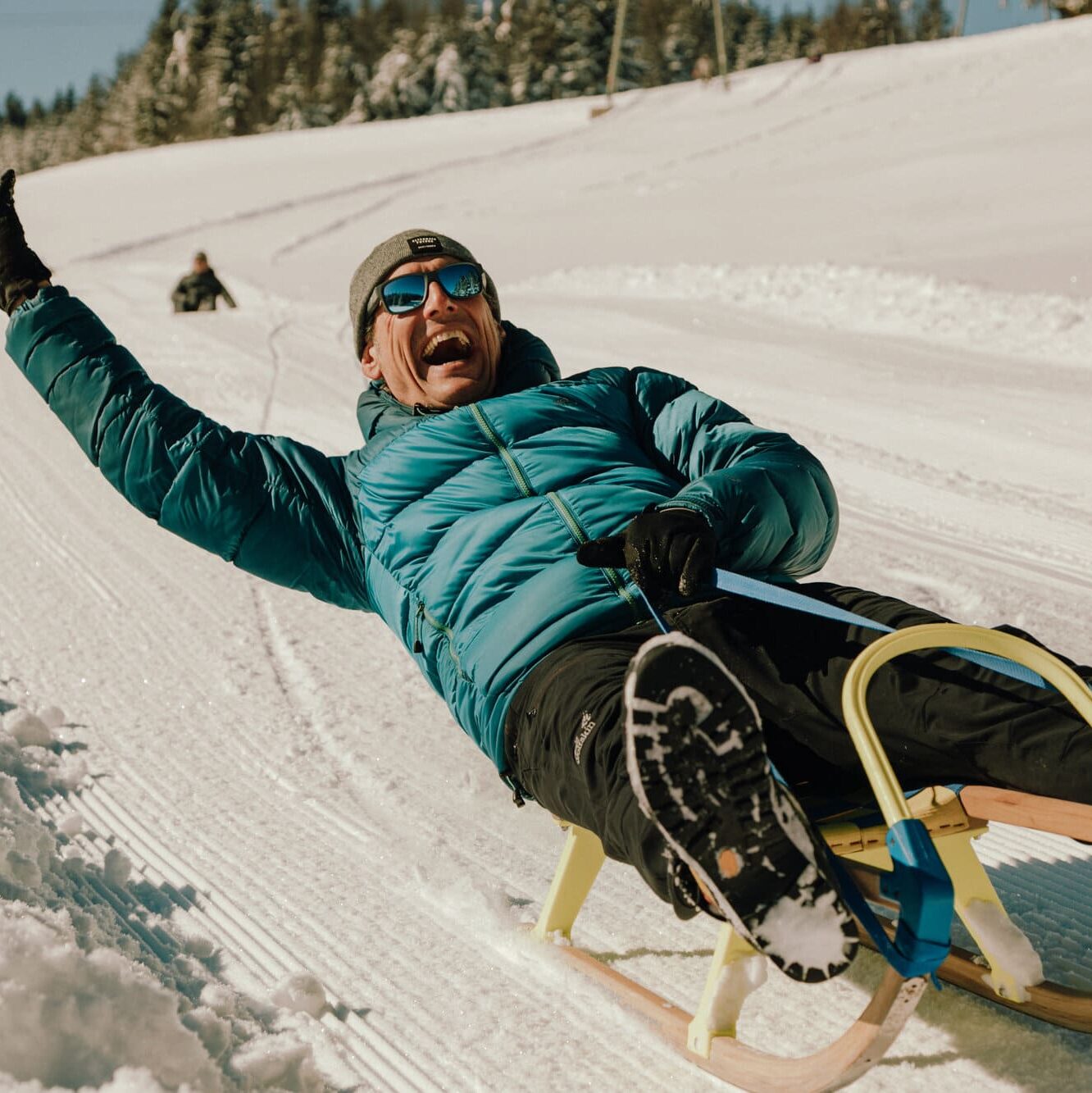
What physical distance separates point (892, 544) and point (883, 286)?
16.6ft

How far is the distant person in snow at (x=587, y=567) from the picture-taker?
1.48 metres

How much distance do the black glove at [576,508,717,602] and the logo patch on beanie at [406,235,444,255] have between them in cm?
104

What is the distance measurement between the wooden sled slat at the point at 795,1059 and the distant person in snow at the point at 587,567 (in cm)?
14

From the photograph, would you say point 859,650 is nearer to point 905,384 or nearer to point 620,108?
point 905,384

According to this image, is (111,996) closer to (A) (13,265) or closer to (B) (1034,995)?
(B) (1034,995)

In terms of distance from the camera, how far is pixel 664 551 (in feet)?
6.30

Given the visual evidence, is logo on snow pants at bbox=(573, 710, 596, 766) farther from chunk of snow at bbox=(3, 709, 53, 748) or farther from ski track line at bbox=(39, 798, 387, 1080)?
chunk of snow at bbox=(3, 709, 53, 748)

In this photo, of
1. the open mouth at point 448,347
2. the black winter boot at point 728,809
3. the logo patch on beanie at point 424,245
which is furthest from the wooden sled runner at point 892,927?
the logo patch on beanie at point 424,245

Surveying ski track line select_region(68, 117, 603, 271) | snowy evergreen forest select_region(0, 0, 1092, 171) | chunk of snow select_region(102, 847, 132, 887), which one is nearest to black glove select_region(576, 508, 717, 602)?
chunk of snow select_region(102, 847, 132, 887)

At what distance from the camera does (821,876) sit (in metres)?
1.41

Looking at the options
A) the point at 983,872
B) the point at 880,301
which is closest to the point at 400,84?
the point at 880,301

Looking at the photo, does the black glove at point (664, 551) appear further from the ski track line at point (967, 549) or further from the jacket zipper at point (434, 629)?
the ski track line at point (967, 549)

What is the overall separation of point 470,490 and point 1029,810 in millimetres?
1149

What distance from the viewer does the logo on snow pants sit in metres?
1.77
